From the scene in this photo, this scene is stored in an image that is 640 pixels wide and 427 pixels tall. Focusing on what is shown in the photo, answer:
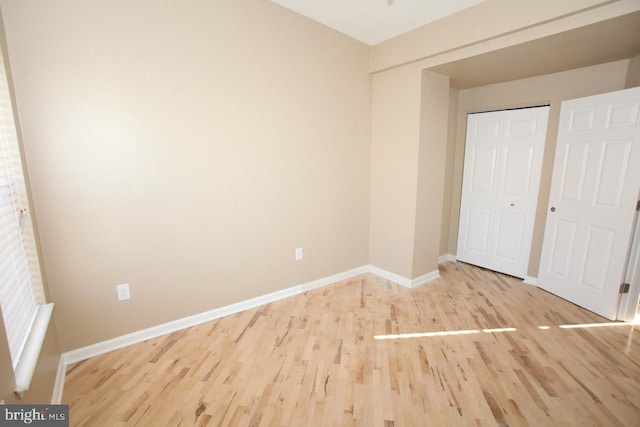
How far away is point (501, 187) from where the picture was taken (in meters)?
3.69

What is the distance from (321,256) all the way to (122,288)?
6.27 feet

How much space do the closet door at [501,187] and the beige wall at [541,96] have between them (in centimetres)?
7

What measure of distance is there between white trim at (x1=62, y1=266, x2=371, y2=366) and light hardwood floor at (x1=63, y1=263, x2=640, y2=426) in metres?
0.06

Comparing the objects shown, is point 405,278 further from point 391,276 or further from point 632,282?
point 632,282

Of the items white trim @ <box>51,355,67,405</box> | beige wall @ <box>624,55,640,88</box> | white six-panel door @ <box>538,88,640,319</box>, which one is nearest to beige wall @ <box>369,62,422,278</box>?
white six-panel door @ <box>538,88,640,319</box>

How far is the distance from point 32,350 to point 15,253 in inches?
20.0

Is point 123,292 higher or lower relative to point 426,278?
higher

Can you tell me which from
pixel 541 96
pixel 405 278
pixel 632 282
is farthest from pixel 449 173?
pixel 632 282

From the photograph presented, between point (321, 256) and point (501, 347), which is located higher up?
point (321, 256)

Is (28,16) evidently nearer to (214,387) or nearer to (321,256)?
(214,387)

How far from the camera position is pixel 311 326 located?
8.52 feet

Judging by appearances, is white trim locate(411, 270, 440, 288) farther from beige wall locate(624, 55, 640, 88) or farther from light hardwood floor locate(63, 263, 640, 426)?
beige wall locate(624, 55, 640, 88)

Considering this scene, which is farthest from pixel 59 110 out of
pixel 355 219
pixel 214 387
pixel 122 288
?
pixel 355 219

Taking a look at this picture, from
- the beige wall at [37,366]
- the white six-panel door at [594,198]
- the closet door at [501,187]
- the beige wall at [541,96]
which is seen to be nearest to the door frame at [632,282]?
the white six-panel door at [594,198]
